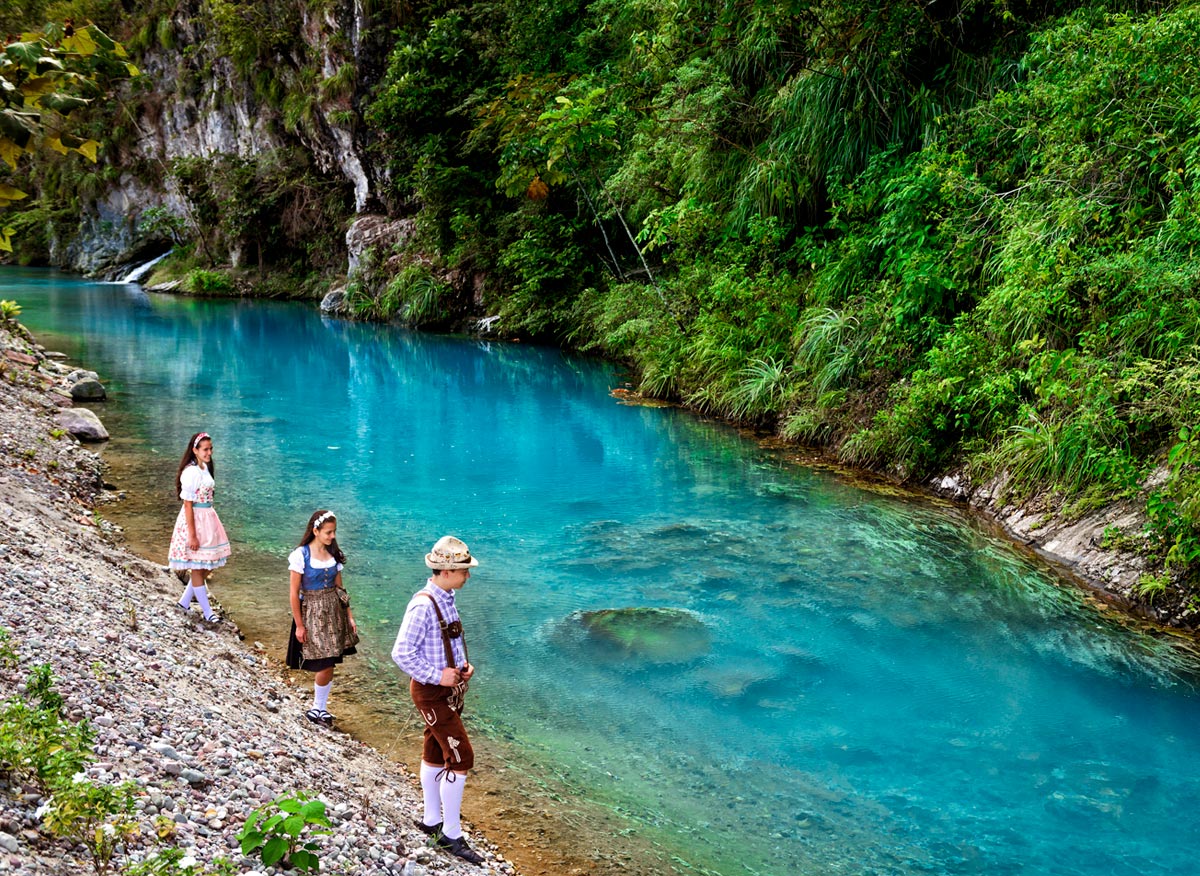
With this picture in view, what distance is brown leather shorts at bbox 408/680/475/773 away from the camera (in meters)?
4.86

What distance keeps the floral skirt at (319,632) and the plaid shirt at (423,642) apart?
1668 millimetres

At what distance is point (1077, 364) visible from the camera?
10.2 m

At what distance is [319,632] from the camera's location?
6.30 metres

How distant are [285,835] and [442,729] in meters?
1.02

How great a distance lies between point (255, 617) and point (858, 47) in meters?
12.1

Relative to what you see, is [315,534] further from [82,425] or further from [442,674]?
[82,425]

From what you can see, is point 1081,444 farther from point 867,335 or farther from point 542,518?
point 542,518

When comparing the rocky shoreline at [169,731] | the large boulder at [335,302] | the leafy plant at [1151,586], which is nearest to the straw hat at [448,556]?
the rocky shoreline at [169,731]

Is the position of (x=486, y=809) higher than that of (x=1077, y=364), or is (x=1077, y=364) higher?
(x=1077, y=364)

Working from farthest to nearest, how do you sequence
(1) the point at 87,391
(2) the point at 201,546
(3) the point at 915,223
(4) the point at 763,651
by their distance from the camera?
(1) the point at 87,391 → (3) the point at 915,223 → (4) the point at 763,651 → (2) the point at 201,546

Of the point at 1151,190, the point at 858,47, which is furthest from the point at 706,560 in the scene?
the point at 858,47

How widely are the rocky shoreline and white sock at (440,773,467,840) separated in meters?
0.14

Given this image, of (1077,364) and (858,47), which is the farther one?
(858,47)

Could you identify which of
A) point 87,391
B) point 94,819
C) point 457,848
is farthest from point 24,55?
point 87,391
